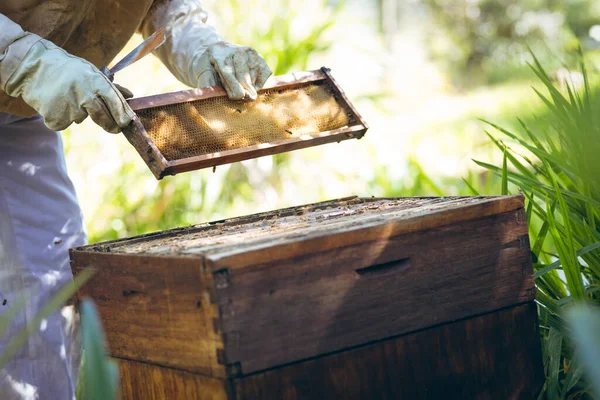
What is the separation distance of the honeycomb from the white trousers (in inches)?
17.1

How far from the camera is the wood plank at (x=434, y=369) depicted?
49.2 inches

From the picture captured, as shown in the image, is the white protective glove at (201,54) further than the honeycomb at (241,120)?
Yes

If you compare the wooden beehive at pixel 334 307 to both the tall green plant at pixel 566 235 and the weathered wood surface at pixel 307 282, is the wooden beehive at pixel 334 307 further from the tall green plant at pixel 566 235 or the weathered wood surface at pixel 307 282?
the tall green plant at pixel 566 235

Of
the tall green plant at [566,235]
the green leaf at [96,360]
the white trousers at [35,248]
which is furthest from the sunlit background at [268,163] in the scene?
the green leaf at [96,360]

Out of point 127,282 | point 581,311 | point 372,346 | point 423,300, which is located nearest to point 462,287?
point 423,300

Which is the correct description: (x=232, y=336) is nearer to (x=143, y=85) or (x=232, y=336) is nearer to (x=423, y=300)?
(x=423, y=300)

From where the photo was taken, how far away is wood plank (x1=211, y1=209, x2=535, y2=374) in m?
1.20

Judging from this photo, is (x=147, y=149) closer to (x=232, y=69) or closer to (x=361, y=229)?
(x=232, y=69)

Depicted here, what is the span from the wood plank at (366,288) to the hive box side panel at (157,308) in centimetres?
5

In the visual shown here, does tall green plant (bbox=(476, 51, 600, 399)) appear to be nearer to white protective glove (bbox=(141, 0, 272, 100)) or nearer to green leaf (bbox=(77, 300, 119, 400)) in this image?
white protective glove (bbox=(141, 0, 272, 100))

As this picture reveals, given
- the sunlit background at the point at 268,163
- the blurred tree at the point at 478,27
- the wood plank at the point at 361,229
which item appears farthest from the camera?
Answer: the blurred tree at the point at 478,27

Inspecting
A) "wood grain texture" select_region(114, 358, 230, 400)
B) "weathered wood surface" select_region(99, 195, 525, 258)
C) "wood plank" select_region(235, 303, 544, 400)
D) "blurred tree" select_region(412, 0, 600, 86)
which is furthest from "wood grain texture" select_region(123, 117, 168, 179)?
"blurred tree" select_region(412, 0, 600, 86)

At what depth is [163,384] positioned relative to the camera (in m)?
1.38

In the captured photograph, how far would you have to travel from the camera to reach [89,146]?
13.2 feet
